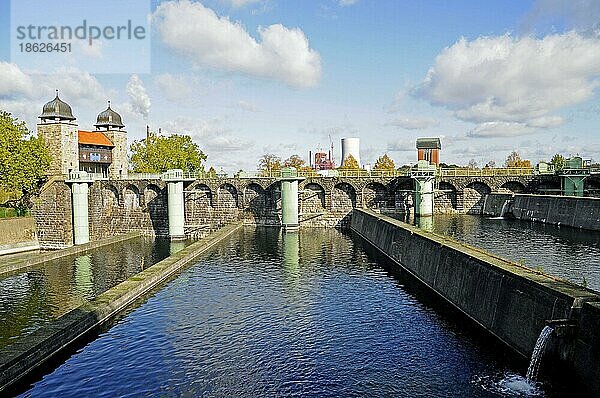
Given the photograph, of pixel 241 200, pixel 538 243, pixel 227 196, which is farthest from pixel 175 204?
pixel 538 243

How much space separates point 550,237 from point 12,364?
3914cm

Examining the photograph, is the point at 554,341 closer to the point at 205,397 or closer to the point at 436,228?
the point at 205,397

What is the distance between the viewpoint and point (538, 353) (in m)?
18.0

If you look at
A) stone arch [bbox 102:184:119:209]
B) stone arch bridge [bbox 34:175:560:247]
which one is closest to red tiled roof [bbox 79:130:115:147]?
stone arch bridge [bbox 34:175:560:247]

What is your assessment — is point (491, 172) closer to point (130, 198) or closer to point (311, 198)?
point (311, 198)

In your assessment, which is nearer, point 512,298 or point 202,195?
point 512,298

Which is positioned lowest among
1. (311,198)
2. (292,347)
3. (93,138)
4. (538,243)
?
(292,347)

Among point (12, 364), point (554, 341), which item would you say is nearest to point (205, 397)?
point (12, 364)

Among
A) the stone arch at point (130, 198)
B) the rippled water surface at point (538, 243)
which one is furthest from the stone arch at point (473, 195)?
the stone arch at point (130, 198)

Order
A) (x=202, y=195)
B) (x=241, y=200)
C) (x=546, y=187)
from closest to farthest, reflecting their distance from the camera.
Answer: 1. (x=546, y=187)
2. (x=241, y=200)
3. (x=202, y=195)

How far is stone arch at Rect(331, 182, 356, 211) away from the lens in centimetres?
7094

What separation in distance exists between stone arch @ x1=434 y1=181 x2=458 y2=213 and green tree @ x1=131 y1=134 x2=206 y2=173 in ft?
152

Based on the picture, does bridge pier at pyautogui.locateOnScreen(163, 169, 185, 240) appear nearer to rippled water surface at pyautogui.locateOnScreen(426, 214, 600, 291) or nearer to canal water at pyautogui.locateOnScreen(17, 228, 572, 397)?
rippled water surface at pyautogui.locateOnScreen(426, 214, 600, 291)

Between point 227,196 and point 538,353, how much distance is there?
58.2 metres
